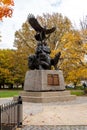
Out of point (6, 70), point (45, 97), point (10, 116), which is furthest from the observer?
point (6, 70)

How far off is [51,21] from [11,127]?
40920 millimetres

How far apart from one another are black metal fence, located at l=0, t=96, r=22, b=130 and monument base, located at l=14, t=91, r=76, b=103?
1015 centimetres

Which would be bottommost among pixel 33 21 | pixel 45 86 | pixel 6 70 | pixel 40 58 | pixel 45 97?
pixel 45 97

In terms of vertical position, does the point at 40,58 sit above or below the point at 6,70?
below

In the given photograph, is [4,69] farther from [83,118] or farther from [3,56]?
[83,118]

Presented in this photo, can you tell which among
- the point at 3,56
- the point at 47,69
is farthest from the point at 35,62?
the point at 3,56

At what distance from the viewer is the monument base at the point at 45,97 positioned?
73.3ft

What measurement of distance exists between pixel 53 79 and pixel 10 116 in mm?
13804

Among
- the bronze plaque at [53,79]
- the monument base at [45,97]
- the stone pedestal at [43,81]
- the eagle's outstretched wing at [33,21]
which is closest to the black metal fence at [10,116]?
the monument base at [45,97]

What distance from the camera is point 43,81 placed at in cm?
2386

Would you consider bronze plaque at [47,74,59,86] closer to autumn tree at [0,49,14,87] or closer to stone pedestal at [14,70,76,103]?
stone pedestal at [14,70,76,103]

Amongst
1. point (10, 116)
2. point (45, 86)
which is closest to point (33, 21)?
point (45, 86)

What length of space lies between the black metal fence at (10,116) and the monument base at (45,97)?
1015 cm

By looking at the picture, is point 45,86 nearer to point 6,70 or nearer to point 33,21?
point 33,21
